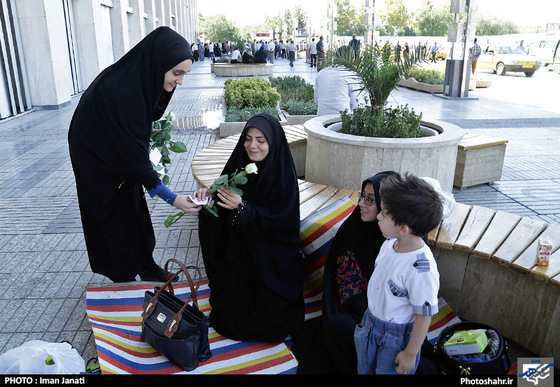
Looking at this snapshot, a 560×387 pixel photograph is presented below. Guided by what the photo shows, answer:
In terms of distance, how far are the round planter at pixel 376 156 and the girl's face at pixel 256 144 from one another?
1632 mm

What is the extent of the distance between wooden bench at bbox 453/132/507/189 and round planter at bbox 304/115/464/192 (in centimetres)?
132

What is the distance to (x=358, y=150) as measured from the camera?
13.9 feet

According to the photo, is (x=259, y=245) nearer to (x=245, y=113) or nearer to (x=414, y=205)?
(x=414, y=205)

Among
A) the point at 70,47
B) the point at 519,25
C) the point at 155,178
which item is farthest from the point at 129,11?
the point at 519,25

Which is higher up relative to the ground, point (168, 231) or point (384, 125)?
point (384, 125)

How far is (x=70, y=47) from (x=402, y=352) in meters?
15.8

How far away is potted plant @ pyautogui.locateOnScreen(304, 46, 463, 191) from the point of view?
13.8ft

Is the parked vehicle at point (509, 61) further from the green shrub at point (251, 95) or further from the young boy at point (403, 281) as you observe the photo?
the young boy at point (403, 281)

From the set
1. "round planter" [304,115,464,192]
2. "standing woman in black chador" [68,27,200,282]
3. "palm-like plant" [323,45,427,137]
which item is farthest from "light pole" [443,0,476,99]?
"standing woman in black chador" [68,27,200,282]

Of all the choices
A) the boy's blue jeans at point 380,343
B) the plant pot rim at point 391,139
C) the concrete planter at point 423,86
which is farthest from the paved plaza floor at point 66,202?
the concrete planter at point 423,86

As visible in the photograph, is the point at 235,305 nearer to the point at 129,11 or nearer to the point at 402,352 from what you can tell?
the point at 402,352

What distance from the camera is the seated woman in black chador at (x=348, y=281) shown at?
8.77 ft

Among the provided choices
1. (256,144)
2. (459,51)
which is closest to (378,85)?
(256,144)

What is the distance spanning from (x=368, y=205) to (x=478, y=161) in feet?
13.4
